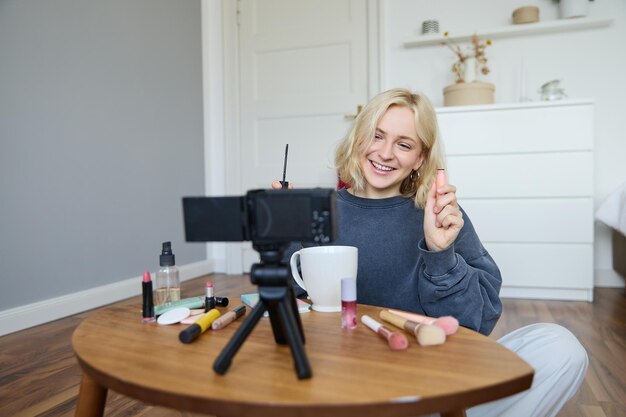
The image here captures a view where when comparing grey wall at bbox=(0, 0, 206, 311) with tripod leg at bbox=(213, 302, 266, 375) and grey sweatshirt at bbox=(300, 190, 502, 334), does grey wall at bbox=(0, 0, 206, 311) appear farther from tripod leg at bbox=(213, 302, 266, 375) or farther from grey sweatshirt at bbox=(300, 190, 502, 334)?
tripod leg at bbox=(213, 302, 266, 375)

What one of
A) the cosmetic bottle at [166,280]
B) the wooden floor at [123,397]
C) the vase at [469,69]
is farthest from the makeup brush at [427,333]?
the vase at [469,69]

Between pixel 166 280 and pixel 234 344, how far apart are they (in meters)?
0.46

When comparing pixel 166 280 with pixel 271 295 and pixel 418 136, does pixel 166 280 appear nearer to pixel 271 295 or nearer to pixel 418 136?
pixel 271 295

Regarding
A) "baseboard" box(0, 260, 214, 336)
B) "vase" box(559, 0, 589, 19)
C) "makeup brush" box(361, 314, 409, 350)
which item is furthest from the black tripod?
"vase" box(559, 0, 589, 19)

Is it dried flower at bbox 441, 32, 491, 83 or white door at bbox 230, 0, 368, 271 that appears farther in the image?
white door at bbox 230, 0, 368, 271

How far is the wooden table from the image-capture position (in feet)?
1.34

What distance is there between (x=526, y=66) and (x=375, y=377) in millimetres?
2980

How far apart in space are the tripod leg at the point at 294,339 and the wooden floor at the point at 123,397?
1.80 ft

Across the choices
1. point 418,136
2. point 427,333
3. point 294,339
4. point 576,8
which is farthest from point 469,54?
point 294,339

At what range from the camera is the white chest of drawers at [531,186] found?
2.49 metres

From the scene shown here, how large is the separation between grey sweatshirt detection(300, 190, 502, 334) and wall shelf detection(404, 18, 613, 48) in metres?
2.22

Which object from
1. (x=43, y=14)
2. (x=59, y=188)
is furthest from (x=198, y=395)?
(x=43, y=14)

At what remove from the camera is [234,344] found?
19.3 inches

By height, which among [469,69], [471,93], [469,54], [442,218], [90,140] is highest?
[469,54]
